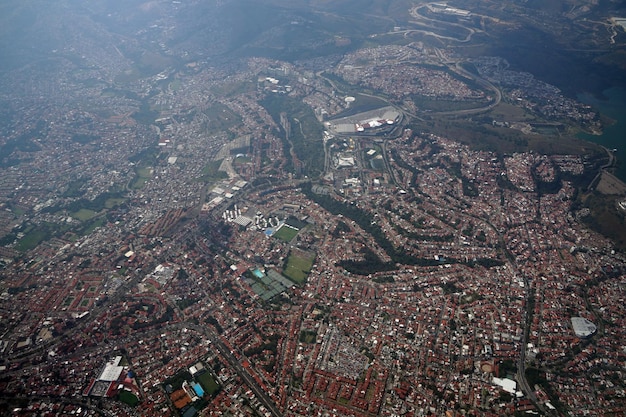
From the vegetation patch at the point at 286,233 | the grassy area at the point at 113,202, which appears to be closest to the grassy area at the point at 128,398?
the vegetation patch at the point at 286,233

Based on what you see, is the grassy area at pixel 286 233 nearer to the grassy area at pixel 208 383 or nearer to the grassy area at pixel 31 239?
the grassy area at pixel 208 383

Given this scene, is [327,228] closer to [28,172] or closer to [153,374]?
[153,374]

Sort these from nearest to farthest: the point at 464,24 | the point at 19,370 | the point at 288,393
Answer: the point at 288,393 → the point at 19,370 → the point at 464,24

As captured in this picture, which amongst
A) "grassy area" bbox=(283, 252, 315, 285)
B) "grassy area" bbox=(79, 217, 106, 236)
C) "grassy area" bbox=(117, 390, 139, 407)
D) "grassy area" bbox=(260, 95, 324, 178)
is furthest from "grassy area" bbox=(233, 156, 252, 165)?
"grassy area" bbox=(117, 390, 139, 407)

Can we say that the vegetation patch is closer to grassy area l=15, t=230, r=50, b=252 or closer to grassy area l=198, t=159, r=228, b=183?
grassy area l=198, t=159, r=228, b=183

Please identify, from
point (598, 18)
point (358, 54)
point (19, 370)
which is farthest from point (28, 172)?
point (598, 18)

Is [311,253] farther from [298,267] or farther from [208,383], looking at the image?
[208,383]
